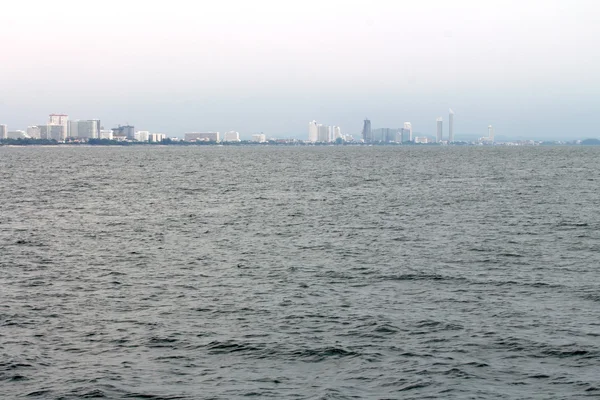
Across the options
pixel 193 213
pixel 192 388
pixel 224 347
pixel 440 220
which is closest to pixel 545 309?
pixel 224 347

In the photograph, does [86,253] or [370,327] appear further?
[86,253]

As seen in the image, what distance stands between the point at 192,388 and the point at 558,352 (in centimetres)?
980

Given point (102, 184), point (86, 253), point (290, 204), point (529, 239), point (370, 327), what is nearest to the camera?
point (370, 327)

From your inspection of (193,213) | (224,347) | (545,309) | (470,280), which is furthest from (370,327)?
(193,213)

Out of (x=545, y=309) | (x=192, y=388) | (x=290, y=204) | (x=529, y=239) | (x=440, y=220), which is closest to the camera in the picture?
(x=192, y=388)

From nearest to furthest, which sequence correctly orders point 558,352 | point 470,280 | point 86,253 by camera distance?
point 558,352 → point 470,280 → point 86,253

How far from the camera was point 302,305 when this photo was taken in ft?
88.5

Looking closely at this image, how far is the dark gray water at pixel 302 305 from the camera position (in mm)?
19422

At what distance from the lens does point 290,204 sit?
215ft

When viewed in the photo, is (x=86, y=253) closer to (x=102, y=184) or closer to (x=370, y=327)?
(x=370, y=327)

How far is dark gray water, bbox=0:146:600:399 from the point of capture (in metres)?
19.4

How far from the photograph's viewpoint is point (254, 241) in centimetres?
4291

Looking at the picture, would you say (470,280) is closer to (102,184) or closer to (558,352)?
(558,352)

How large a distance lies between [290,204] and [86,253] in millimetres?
28851
